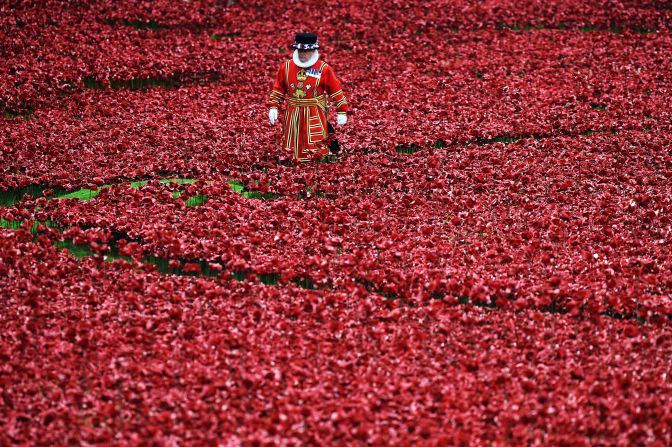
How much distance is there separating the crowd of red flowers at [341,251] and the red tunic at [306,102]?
0.34m

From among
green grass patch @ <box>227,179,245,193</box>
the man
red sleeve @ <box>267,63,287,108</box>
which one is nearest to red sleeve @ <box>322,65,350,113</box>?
the man

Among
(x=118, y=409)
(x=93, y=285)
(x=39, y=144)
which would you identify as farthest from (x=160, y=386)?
(x=39, y=144)

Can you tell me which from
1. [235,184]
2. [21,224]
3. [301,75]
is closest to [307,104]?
[301,75]

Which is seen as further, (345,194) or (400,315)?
(345,194)

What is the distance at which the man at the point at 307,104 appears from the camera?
35.9 ft

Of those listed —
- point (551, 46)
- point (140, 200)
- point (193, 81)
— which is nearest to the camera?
point (140, 200)

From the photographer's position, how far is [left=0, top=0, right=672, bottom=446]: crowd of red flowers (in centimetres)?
582

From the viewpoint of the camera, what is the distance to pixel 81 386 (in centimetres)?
600

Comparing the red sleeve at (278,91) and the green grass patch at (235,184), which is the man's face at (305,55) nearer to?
the red sleeve at (278,91)

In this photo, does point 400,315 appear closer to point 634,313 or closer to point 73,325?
point 634,313

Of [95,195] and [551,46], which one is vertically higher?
[551,46]

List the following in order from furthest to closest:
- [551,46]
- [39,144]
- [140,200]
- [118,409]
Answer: [551,46]
[39,144]
[140,200]
[118,409]

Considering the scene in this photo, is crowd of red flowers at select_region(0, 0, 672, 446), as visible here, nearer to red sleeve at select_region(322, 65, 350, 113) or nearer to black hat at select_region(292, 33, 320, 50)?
red sleeve at select_region(322, 65, 350, 113)

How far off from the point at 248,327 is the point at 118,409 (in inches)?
55.9
